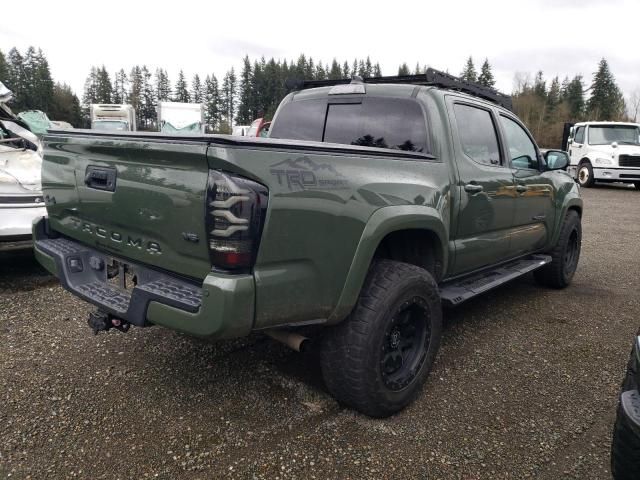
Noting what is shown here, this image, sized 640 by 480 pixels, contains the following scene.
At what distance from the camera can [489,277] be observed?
3.86 meters

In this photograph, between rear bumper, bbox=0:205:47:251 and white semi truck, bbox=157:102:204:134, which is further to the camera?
white semi truck, bbox=157:102:204:134

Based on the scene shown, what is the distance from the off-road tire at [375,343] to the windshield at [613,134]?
656 inches

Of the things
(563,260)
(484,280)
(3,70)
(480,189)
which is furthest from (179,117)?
(3,70)

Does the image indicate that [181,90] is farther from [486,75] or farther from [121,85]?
[486,75]

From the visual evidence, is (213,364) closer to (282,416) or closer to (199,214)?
(282,416)

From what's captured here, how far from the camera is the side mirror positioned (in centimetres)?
447

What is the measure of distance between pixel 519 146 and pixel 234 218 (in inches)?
129

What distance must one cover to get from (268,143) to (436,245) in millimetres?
1452

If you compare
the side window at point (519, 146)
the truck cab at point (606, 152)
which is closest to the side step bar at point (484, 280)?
the side window at point (519, 146)

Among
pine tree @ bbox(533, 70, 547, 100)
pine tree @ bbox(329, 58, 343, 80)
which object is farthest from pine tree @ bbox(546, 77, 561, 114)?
pine tree @ bbox(329, 58, 343, 80)

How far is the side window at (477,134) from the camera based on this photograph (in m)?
3.38

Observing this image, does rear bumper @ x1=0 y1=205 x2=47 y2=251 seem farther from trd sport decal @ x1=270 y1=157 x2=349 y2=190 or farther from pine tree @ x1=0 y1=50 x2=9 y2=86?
pine tree @ x1=0 y1=50 x2=9 y2=86

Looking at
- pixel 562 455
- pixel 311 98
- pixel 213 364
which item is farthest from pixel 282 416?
pixel 311 98

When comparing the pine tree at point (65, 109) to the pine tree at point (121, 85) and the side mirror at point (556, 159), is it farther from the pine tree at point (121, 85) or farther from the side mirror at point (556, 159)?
the side mirror at point (556, 159)
